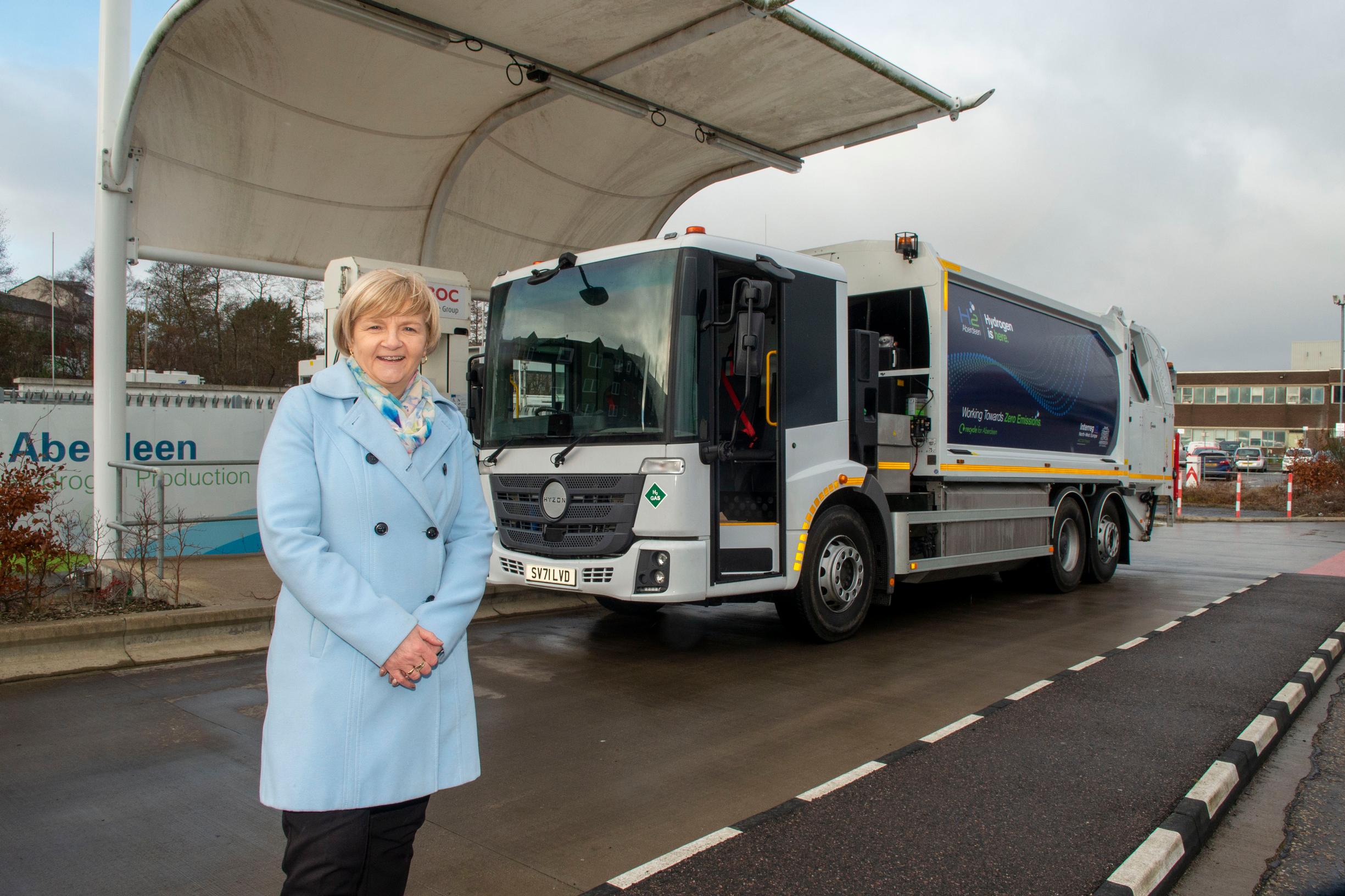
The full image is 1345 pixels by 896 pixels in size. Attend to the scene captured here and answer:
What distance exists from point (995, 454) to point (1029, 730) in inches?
190

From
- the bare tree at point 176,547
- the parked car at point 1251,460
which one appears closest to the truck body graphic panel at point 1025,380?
the bare tree at point 176,547

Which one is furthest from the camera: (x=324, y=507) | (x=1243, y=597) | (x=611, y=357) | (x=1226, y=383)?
(x=1226, y=383)

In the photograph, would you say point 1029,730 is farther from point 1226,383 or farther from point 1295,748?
point 1226,383

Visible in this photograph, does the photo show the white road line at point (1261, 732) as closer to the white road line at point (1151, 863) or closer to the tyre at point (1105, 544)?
the white road line at point (1151, 863)

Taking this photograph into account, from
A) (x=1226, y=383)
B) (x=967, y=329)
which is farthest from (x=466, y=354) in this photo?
(x=1226, y=383)

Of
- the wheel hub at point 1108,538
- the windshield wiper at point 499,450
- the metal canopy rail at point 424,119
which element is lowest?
the wheel hub at point 1108,538

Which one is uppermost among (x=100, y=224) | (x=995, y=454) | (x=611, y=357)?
(x=100, y=224)

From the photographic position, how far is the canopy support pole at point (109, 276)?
8352mm

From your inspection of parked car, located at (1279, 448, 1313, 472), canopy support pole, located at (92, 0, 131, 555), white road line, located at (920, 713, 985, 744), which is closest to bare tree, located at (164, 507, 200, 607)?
canopy support pole, located at (92, 0, 131, 555)

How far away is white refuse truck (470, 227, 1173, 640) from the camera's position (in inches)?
244

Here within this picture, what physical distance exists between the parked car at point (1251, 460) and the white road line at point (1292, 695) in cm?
5465

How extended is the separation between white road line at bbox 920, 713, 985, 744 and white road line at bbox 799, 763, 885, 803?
53 cm

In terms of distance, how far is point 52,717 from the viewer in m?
5.14

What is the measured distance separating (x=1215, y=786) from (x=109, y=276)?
9222 mm
